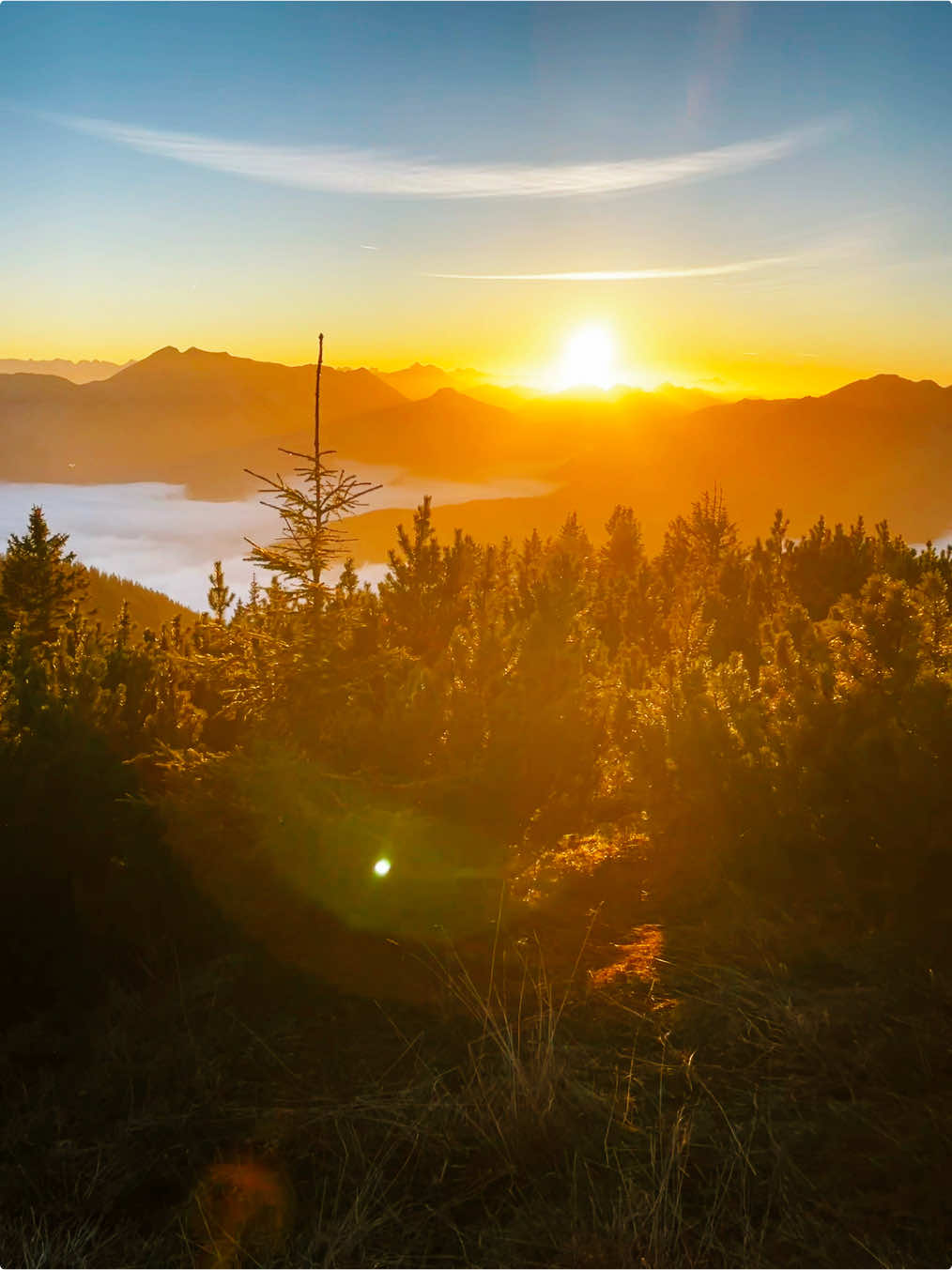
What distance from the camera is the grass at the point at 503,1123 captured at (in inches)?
132

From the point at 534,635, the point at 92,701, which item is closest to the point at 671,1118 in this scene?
the point at 534,635

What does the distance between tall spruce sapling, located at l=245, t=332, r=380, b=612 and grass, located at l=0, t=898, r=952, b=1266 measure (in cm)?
350

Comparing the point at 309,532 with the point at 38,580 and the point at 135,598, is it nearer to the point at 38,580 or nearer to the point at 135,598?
the point at 38,580

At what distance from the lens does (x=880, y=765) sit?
6043 millimetres

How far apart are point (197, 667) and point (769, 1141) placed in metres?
6.03

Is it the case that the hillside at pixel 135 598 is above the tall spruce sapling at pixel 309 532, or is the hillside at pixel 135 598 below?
below

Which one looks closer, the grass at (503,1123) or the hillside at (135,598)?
the grass at (503,1123)

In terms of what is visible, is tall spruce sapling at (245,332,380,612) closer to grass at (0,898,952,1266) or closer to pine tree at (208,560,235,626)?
grass at (0,898,952,1266)

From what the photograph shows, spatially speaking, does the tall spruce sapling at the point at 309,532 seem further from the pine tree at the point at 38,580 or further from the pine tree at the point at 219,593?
the pine tree at the point at 38,580

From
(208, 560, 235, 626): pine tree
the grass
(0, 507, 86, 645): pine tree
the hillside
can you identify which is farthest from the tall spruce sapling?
the hillside

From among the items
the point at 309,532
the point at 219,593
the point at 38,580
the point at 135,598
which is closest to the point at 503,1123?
the point at 309,532

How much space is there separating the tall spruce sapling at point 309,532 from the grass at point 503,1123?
350 cm

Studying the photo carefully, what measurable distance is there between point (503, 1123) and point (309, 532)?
528 cm

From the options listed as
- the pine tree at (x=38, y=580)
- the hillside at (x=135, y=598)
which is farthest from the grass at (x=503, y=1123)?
the hillside at (x=135, y=598)
